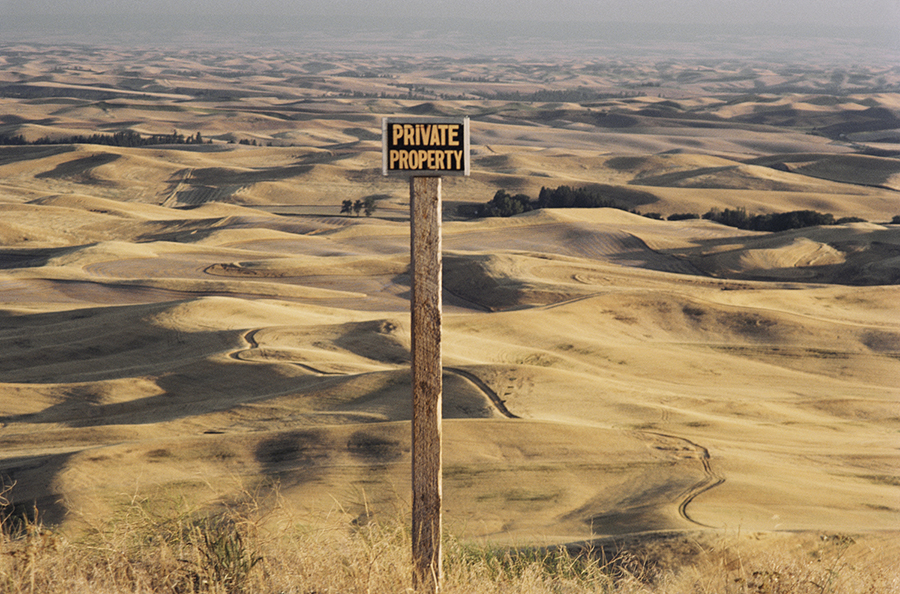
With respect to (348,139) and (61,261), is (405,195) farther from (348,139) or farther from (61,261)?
(348,139)

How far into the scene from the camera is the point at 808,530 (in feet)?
28.9

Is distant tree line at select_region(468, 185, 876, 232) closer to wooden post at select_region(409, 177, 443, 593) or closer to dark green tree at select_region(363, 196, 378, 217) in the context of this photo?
dark green tree at select_region(363, 196, 378, 217)

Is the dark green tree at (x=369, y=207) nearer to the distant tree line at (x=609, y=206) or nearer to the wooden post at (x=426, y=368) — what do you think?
the distant tree line at (x=609, y=206)

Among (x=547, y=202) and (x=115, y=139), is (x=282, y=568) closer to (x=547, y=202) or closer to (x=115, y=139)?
(x=547, y=202)

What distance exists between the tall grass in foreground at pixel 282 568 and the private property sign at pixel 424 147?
98.1 inches

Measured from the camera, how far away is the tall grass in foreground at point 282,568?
17.2 feet

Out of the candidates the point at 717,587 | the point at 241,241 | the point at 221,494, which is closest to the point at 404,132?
the point at 717,587

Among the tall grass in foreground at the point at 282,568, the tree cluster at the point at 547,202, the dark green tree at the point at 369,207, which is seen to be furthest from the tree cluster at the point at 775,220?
the tall grass in foreground at the point at 282,568

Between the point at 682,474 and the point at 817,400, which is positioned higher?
the point at 682,474

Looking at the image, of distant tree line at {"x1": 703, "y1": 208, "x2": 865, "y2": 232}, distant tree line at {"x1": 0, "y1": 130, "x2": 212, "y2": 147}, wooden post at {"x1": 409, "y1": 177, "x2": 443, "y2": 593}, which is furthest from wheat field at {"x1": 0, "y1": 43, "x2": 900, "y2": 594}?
distant tree line at {"x1": 0, "y1": 130, "x2": 212, "y2": 147}

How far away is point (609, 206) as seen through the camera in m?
61.5

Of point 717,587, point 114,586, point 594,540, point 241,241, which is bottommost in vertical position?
point 241,241

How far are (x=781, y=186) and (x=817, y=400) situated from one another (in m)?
60.6

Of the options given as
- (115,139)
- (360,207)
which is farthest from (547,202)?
(115,139)
